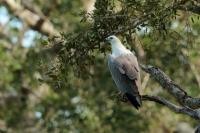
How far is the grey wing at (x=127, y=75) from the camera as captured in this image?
580 cm

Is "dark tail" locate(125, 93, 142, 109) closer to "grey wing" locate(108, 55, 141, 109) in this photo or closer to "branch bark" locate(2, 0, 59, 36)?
"grey wing" locate(108, 55, 141, 109)

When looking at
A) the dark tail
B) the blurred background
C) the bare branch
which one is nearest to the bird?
the dark tail

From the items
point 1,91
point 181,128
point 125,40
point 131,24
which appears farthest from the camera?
point 1,91

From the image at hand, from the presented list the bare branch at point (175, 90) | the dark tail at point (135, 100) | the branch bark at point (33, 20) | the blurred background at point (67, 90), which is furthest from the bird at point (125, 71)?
the branch bark at point (33, 20)

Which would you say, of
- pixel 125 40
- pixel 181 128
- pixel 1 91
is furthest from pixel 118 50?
pixel 1 91

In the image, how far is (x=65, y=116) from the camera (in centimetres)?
1149

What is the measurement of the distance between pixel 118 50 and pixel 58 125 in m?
5.35

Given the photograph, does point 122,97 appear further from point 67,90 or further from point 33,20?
point 33,20

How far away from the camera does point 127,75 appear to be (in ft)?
19.4

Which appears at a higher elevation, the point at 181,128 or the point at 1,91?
the point at 1,91

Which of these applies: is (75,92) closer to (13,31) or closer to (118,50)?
(13,31)

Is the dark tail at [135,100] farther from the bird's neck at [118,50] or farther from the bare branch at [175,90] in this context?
the bird's neck at [118,50]

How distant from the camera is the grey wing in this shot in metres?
5.80

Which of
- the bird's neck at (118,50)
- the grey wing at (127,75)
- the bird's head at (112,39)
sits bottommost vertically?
the grey wing at (127,75)
